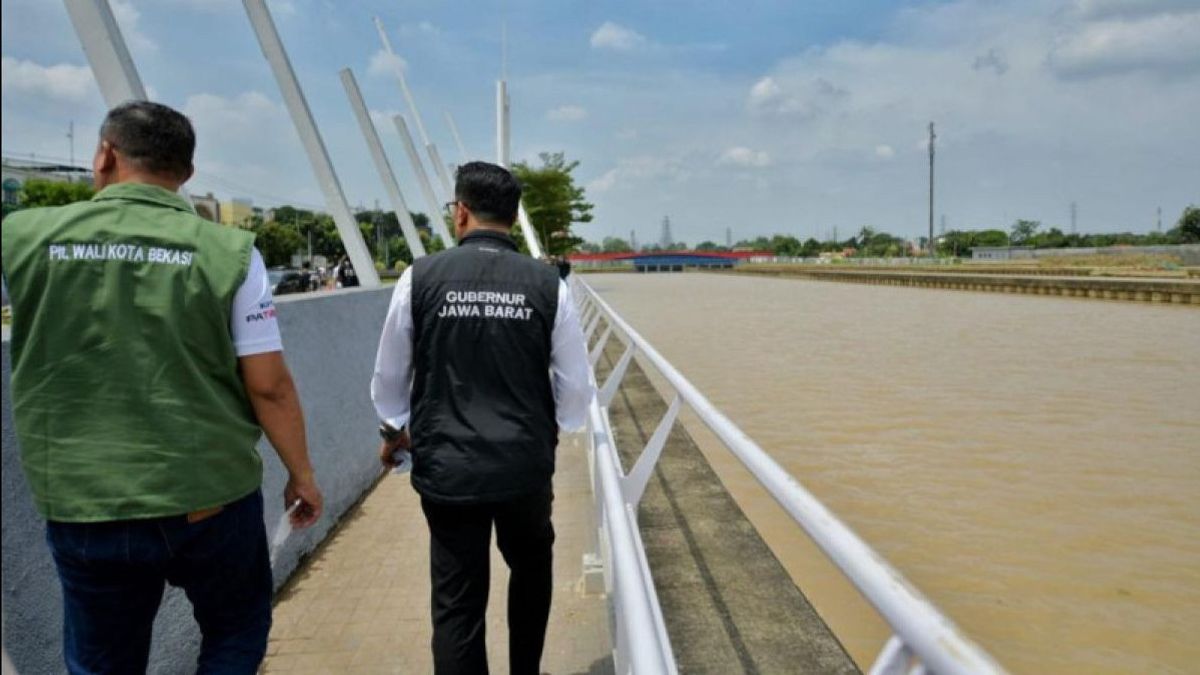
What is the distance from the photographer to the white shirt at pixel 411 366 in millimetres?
2297

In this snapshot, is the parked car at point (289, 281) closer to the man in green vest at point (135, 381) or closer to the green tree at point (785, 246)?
the man in green vest at point (135, 381)

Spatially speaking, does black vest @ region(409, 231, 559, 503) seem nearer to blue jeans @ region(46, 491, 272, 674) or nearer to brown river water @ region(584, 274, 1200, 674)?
blue jeans @ region(46, 491, 272, 674)

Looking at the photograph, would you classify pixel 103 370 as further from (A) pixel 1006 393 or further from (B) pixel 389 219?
(B) pixel 389 219

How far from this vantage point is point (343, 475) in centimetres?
475

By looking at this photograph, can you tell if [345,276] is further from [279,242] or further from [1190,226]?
[1190,226]

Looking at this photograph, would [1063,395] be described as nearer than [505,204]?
No

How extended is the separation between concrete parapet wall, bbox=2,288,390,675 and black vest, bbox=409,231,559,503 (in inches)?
39.5

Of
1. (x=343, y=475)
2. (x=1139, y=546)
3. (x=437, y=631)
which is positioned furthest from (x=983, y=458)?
(x=437, y=631)

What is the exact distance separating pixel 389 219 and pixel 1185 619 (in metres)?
99.2

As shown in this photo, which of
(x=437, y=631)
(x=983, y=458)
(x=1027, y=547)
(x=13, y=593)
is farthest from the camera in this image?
(x=983, y=458)

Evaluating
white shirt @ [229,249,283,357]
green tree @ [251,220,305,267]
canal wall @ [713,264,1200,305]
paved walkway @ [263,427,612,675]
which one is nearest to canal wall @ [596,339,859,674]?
paved walkway @ [263,427,612,675]

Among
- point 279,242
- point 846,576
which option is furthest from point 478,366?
point 279,242

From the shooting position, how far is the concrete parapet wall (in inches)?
80.6

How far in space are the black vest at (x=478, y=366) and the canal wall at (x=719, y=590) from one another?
1.00 meters
